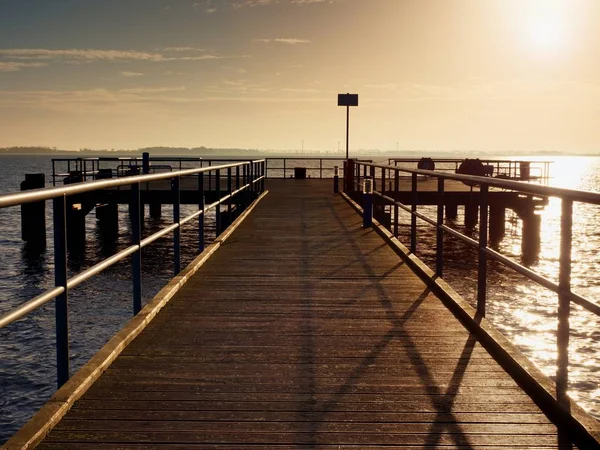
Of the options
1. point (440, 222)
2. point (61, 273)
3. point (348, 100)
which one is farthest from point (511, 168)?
point (61, 273)

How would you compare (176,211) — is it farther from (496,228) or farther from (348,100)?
(496,228)

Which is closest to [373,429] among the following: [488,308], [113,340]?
[113,340]

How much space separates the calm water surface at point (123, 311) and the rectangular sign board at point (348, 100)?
661 cm

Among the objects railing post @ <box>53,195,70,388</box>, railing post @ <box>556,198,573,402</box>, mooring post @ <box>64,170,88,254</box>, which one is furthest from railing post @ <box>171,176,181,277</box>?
mooring post @ <box>64,170,88,254</box>

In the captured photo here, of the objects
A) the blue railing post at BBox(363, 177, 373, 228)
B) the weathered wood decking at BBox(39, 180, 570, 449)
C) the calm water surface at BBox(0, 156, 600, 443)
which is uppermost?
the blue railing post at BBox(363, 177, 373, 228)

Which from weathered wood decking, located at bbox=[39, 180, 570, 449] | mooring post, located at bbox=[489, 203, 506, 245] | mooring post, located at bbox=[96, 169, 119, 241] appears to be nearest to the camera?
weathered wood decking, located at bbox=[39, 180, 570, 449]

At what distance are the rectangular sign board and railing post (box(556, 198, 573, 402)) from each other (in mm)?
24146

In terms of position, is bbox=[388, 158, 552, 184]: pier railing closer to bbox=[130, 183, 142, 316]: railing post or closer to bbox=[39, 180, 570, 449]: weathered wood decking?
bbox=[39, 180, 570, 449]: weathered wood decking

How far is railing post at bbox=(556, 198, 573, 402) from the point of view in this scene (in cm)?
393

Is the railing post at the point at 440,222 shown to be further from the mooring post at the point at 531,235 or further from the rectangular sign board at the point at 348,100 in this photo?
the mooring post at the point at 531,235

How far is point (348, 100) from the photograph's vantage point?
27797 mm

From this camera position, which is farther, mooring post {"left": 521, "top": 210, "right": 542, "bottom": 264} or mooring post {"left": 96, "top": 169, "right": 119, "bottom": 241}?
mooring post {"left": 96, "top": 169, "right": 119, "bottom": 241}

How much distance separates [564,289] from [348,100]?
24.4 metres

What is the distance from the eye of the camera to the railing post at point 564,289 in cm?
393
